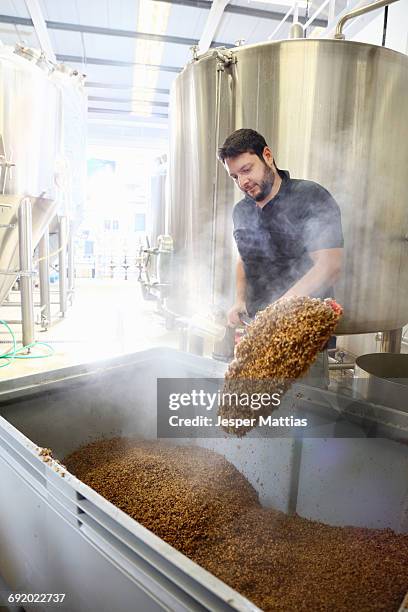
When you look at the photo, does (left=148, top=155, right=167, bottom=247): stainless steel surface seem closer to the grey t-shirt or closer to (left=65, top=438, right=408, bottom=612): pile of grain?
the grey t-shirt

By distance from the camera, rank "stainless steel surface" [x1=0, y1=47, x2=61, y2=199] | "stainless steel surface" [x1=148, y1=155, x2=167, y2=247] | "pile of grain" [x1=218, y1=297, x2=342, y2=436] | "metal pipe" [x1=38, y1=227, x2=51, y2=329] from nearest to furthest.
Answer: "pile of grain" [x1=218, y1=297, x2=342, y2=436], "stainless steel surface" [x1=0, y1=47, x2=61, y2=199], "metal pipe" [x1=38, y1=227, x2=51, y2=329], "stainless steel surface" [x1=148, y1=155, x2=167, y2=247]

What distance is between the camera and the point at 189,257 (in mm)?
1467

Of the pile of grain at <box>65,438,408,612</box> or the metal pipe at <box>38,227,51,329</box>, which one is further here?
the metal pipe at <box>38,227,51,329</box>

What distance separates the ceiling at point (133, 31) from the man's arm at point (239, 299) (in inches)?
93.4

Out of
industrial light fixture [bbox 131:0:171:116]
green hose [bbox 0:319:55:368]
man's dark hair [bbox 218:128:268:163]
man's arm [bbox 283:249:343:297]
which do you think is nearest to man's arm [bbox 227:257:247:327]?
man's arm [bbox 283:249:343:297]

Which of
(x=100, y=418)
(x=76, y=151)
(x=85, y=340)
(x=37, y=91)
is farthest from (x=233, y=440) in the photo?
(x=76, y=151)

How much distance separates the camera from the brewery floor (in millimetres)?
2248

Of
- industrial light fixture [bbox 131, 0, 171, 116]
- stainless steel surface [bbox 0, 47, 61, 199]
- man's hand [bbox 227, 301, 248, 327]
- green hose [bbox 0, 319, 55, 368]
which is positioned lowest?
green hose [bbox 0, 319, 55, 368]

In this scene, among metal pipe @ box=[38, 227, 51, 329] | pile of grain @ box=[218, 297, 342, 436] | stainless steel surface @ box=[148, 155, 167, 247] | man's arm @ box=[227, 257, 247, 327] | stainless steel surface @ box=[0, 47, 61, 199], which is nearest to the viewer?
pile of grain @ box=[218, 297, 342, 436]

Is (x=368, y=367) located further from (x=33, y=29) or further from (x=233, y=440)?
(x=33, y=29)

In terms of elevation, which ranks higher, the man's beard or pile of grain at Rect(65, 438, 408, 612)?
the man's beard

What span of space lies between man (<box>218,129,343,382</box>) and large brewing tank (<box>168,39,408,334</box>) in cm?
4

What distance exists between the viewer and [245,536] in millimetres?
738

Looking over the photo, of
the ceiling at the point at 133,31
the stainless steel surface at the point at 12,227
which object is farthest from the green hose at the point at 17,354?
the ceiling at the point at 133,31
